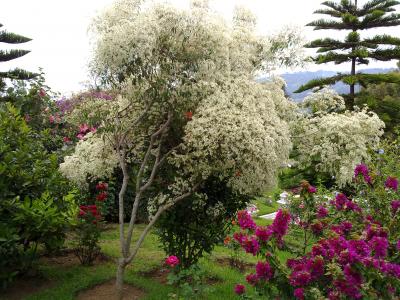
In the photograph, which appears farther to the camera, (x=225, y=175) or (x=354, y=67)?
(x=354, y=67)

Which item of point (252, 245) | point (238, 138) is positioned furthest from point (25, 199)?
point (252, 245)

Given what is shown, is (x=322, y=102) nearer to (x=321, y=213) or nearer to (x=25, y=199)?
(x=321, y=213)

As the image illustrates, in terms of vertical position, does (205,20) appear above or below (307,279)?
above

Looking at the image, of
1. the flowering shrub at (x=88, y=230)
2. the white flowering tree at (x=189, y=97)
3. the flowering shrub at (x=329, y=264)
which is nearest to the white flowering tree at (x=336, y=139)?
the white flowering tree at (x=189, y=97)

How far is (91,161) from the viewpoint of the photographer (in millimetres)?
5113

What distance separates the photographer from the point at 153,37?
4.29m

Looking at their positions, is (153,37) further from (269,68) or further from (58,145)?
(58,145)

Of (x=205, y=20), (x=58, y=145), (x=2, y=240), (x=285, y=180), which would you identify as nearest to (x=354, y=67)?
(x=285, y=180)

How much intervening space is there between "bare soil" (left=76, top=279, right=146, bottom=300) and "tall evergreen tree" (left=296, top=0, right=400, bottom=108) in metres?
13.9

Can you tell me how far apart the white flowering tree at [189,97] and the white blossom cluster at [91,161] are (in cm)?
2

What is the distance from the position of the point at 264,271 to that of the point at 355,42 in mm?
16259

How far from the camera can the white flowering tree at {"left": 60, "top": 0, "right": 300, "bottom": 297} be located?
4191 millimetres

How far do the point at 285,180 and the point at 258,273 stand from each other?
14889mm

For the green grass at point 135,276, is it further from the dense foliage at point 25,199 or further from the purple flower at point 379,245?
the purple flower at point 379,245
